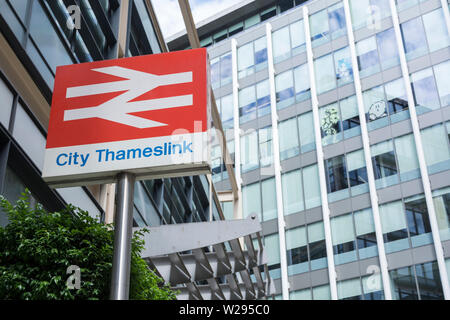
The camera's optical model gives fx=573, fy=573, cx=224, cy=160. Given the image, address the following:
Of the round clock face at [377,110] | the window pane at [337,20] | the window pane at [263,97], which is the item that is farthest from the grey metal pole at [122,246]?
the window pane at [263,97]

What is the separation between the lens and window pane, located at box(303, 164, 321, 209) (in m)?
38.1

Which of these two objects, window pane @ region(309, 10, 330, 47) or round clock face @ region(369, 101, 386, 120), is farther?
window pane @ region(309, 10, 330, 47)

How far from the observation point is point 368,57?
3925 centimetres

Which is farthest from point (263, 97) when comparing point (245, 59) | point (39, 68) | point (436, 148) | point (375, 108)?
point (39, 68)

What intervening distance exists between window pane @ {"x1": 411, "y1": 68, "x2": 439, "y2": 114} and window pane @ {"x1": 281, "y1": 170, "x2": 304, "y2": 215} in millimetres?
9283

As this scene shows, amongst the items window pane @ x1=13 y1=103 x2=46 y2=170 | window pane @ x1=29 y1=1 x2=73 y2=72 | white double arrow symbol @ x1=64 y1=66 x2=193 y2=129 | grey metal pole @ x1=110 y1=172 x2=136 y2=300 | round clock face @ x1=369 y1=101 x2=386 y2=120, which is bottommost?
grey metal pole @ x1=110 y1=172 x2=136 y2=300

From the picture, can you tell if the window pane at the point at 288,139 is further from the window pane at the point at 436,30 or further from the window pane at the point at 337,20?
the window pane at the point at 436,30

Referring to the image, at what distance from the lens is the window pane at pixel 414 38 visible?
120 feet

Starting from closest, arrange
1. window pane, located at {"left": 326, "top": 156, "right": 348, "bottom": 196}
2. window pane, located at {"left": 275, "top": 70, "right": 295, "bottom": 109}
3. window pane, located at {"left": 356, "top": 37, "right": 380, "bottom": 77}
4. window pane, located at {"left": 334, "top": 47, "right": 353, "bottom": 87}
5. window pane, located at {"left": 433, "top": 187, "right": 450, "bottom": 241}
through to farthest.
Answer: window pane, located at {"left": 433, "top": 187, "right": 450, "bottom": 241}, window pane, located at {"left": 326, "top": 156, "right": 348, "bottom": 196}, window pane, located at {"left": 356, "top": 37, "right": 380, "bottom": 77}, window pane, located at {"left": 334, "top": 47, "right": 353, "bottom": 87}, window pane, located at {"left": 275, "top": 70, "right": 295, "bottom": 109}

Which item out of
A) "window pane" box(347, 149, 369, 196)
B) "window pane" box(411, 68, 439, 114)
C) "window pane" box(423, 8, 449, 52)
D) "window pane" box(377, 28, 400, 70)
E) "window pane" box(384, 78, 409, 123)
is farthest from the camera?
"window pane" box(377, 28, 400, 70)

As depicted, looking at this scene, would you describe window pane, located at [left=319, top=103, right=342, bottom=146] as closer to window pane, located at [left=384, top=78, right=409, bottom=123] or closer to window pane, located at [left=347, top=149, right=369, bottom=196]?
window pane, located at [left=347, top=149, right=369, bottom=196]

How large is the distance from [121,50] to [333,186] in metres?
25.9

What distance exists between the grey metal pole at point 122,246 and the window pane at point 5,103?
472 cm

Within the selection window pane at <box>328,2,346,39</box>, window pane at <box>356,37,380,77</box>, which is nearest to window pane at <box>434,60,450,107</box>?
window pane at <box>356,37,380,77</box>
